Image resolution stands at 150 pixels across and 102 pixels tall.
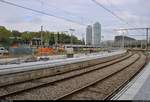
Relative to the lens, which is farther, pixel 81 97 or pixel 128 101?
pixel 81 97

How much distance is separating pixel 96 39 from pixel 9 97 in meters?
95.5

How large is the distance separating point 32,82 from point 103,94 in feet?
17.0

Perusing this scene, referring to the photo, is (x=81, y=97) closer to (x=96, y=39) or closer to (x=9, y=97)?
(x=9, y=97)

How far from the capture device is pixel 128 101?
39.6 ft

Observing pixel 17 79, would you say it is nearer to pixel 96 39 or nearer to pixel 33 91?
pixel 33 91

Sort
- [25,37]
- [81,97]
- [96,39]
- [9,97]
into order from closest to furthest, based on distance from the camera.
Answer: [9,97], [81,97], [96,39], [25,37]

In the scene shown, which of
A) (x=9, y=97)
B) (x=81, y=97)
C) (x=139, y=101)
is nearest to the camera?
(x=139, y=101)

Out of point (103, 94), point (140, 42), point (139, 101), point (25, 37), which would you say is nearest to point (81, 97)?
point (103, 94)

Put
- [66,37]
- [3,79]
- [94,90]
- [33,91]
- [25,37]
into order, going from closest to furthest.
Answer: [33,91] < [94,90] < [3,79] < [25,37] < [66,37]

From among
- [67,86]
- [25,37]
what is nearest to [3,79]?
[67,86]

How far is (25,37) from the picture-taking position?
14362 cm

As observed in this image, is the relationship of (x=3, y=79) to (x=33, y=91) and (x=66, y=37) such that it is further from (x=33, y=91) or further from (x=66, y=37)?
(x=66, y=37)

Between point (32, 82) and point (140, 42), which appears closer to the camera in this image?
point (32, 82)

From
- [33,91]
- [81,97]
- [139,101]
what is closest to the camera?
[139,101]
